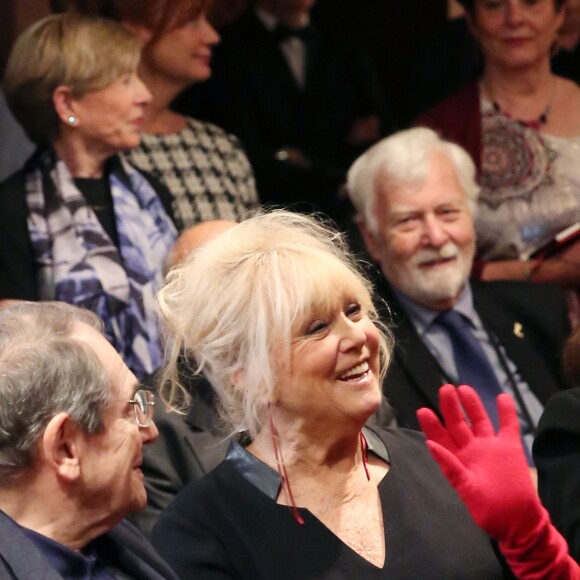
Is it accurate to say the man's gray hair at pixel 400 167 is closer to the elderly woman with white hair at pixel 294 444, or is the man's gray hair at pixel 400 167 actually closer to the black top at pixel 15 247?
the black top at pixel 15 247

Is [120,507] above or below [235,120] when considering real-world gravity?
above

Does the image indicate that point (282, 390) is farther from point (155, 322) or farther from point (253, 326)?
point (155, 322)

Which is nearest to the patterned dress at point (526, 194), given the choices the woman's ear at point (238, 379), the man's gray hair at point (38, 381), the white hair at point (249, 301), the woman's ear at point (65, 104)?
the woman's ear at point (65, 104)

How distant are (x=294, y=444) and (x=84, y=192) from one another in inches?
50.9

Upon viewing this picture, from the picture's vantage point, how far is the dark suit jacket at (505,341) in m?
3.20

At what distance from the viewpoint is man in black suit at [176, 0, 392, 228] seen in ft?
13.1

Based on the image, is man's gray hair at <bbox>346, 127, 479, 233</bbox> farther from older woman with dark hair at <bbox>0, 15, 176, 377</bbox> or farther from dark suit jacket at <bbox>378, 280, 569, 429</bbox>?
older woman with dark hair at <bbox>0, 15, 176, 377</bbox>

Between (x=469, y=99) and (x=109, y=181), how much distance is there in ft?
3.62

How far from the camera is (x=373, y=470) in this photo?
238 cm

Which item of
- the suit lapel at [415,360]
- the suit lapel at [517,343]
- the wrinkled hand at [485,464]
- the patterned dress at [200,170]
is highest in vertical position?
the wrinkled hand at [485,464]

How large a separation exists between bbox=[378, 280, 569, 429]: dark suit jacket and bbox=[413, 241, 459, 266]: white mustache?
113 millimetres

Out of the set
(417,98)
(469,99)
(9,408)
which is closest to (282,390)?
(9,408)

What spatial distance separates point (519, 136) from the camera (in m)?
3.85

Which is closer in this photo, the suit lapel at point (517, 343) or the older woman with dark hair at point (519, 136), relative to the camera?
the suit lapel at point (517, 343)
